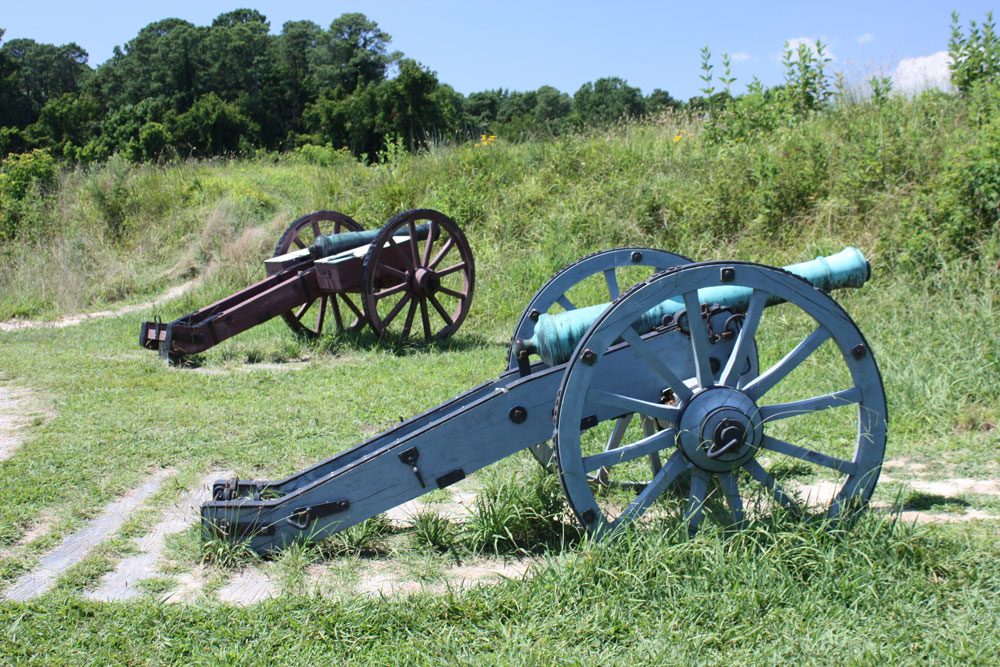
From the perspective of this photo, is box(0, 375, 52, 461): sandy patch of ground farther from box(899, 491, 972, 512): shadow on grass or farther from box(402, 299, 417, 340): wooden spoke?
box(899, 491, 972, 512): shadow on grass

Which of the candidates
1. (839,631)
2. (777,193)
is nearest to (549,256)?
(777,193)

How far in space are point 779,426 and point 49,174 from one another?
14.1 metres

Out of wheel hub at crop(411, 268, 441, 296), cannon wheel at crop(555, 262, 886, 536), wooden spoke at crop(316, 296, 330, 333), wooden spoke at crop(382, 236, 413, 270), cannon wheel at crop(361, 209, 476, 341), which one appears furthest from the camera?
wooden spoke at crop(316, 296, 330, 333)

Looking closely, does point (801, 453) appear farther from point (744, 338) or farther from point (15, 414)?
point (15, 414)

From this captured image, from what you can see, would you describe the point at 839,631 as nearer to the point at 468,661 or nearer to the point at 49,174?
the point at 468,661

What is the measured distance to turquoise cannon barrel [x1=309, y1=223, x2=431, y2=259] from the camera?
25.9 feet

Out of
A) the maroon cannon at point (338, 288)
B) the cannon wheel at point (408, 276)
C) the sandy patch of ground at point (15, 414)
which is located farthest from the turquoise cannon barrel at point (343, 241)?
the sandy patch of ground at point (15, 414)

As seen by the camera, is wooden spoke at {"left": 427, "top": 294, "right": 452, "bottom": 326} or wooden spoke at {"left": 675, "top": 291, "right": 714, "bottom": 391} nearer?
wooden spoke at {"left": 675, "top": 291, "right": 714, "bottom": 391}

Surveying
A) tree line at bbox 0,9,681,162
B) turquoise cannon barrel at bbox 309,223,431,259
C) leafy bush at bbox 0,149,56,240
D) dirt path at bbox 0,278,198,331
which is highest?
tree line at bbox 0,9,681,162

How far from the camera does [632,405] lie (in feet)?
9.80

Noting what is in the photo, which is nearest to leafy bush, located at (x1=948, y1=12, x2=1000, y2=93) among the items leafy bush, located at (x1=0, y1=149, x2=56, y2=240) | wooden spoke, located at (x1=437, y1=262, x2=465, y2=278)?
wooden spoke, located at (x1=437, y1=262, x2=465, y2=278)

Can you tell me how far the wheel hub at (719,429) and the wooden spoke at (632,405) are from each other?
0.15 feet

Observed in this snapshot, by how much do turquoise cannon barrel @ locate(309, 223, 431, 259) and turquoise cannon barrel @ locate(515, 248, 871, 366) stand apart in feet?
14.8

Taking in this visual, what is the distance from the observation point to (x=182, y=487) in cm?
433
